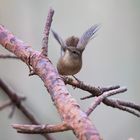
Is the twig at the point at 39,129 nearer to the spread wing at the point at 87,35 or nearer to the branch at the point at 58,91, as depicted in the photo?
the branch at the point at 58,91

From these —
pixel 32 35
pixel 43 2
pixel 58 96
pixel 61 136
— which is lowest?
pixel 61 136

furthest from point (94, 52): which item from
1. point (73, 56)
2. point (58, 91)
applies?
point (58, 91)

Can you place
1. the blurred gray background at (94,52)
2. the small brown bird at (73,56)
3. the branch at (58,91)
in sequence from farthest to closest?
the blurred gray background at (94,52)
the small brown bird at (73,56)
the branch at (58,91)

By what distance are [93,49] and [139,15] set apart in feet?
0.71

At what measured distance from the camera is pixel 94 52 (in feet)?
4.86

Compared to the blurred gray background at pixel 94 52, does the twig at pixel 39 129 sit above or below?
above

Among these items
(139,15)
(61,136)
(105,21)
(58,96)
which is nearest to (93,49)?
(105,21)

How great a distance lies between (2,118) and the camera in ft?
4.88

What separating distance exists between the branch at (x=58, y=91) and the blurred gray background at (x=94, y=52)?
1.07 metres

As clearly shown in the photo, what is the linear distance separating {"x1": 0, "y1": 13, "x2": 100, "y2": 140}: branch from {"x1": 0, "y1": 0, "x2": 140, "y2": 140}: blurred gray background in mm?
1066

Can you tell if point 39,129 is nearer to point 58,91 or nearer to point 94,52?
point 58,91

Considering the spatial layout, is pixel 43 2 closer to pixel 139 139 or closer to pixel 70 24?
pixel 70 24

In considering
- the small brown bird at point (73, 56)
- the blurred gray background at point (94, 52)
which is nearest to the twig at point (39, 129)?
the small brown bird at point (73, 56)

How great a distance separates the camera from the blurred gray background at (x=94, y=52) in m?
1.47
